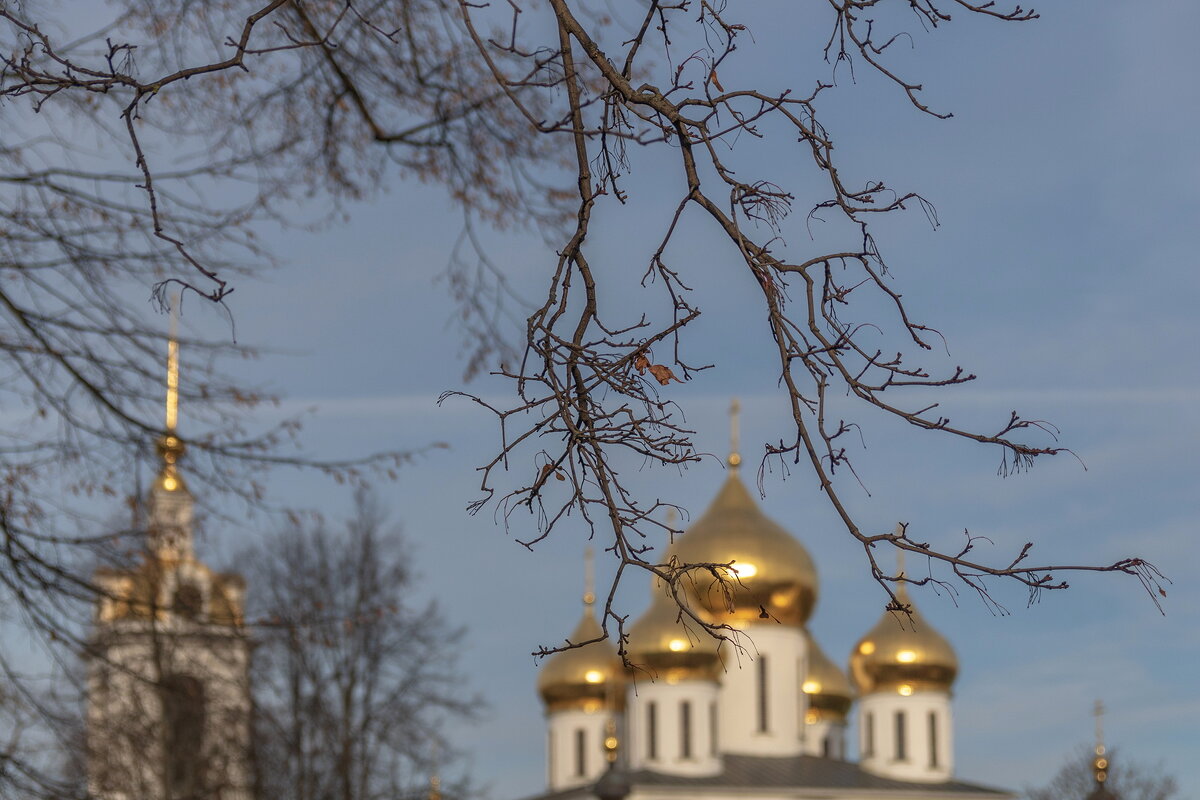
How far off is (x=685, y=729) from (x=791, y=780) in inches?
89.4

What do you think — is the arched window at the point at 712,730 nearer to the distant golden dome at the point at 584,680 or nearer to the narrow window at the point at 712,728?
the narrow window at the point at 712,728

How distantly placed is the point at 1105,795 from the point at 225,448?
27.1 m

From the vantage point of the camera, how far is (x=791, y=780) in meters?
39.5

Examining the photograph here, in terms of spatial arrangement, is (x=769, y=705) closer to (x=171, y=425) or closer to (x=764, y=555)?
(x=764, y=555)

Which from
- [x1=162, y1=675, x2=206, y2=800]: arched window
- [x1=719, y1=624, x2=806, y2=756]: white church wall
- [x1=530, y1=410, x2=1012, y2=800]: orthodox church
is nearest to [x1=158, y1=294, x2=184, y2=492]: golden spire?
[x1=162, y1=675, x2=206, y2=800]: arched window

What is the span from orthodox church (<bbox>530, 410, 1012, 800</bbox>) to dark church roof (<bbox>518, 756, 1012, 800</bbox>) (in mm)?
39

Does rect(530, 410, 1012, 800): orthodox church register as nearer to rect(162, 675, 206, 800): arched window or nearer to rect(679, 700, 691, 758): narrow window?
rect(679, 700, 691, 758): narrow window

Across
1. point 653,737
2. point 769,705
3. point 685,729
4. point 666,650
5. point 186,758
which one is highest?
point 666,650

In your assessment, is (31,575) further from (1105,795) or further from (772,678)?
(772,678)

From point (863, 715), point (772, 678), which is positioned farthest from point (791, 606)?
point (863, 715)

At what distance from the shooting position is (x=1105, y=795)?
33.9m

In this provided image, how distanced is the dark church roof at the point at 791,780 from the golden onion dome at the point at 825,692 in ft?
8.42

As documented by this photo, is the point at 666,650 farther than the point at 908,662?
No

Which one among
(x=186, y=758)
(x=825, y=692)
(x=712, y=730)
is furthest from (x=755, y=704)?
(x=186, y=758)
